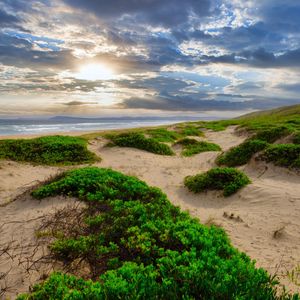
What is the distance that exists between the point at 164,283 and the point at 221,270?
933 mm

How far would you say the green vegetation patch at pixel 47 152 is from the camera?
1689cm

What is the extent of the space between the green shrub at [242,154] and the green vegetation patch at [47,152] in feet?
25.4

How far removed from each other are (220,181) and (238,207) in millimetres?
1821

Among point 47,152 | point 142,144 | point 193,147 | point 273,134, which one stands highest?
point 273,134

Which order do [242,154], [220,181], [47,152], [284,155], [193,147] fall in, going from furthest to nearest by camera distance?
[193,147] → [47,152] → [242,154] → [284,155] → [220,181]

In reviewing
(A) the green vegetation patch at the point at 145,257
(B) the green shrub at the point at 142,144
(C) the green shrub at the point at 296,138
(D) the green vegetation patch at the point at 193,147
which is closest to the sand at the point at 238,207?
(A) the green vegetation patch at the point at 145,257

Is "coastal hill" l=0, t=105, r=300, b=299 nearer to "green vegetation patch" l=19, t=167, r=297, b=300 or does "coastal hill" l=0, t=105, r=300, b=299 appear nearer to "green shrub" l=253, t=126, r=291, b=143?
"green vegetation patch" l=19, t=167, r=297, b=300

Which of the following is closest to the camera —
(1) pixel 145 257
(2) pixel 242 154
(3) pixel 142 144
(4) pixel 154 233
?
(1) pixel 145 257

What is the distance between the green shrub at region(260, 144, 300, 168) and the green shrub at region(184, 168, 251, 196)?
2857mm

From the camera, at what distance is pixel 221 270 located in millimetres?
4562

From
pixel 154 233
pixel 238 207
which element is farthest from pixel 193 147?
pixel 154 233

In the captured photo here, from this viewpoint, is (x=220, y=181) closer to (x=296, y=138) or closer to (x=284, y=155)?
(x=284, y=155)

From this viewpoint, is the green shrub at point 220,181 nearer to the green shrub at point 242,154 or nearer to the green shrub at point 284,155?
the green shrub at point 284,155

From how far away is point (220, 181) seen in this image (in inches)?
460
